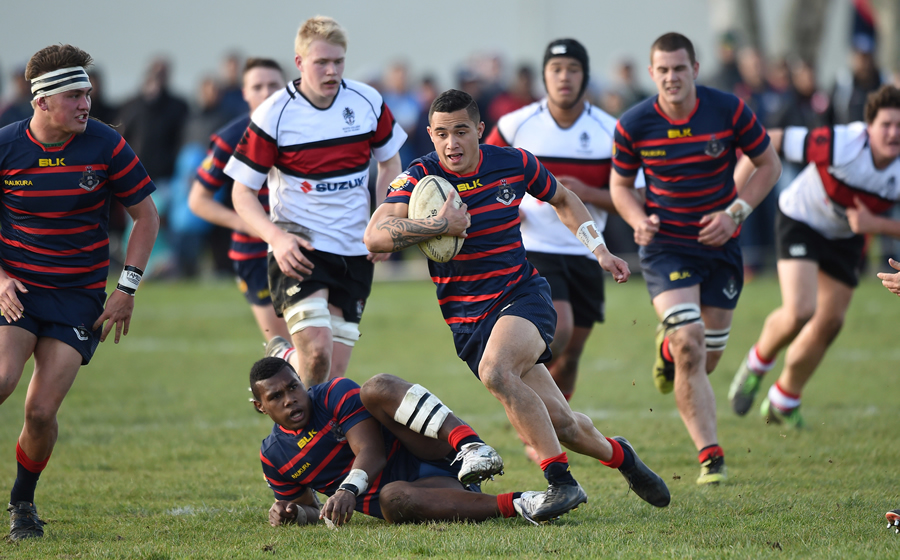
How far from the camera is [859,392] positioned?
9.40 metres

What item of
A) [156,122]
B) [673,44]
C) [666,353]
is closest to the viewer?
[673,44]

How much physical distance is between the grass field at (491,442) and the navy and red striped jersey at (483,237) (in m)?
1.15

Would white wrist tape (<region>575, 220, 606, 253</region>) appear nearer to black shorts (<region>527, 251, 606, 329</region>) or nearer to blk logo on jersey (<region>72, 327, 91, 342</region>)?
black shorts (<region>527, 251, 606, 329</region>)

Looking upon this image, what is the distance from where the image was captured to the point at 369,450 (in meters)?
5.30

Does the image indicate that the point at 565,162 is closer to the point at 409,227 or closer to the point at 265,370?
the point at 409,227

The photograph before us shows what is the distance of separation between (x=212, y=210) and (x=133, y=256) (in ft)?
5.56

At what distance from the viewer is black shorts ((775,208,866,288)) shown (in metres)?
8.03

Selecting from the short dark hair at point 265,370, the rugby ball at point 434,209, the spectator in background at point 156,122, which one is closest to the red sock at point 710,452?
the rugby ball at point 434,209

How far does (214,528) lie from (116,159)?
80.8 inches

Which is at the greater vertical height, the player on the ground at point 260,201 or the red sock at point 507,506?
the player on the ground at point 260,201

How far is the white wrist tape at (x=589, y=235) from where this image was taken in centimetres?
564

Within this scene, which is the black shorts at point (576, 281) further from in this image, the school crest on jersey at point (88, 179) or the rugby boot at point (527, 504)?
the school crest on jersey at point (88, 179)

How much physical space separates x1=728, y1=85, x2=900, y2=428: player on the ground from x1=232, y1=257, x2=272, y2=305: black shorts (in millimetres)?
3919

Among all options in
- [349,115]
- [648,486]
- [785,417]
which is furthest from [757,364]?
[349,115]
